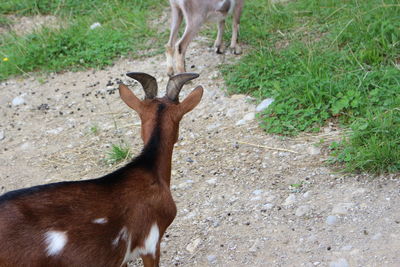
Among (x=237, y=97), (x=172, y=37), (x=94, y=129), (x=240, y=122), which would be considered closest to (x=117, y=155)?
(x=94, y=129)

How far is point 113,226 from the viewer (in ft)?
12.4

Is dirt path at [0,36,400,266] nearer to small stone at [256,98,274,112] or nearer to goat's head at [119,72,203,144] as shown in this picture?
small stone at [256,98,274,112]

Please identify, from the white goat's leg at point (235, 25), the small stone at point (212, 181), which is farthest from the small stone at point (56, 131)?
the white goat's leg at point (235, 25)

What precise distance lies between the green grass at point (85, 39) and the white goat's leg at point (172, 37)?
630 mm

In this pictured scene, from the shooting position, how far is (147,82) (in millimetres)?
4441

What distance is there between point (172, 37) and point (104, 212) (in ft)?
14.3

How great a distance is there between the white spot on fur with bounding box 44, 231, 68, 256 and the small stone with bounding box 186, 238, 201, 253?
54.7 inches

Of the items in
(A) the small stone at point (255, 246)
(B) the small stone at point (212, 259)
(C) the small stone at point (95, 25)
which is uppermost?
(A) the small stone at point (255, 246)

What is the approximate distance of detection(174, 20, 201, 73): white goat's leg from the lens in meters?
7.55

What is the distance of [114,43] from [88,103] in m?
1.37

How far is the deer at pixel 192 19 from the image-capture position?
24.8 feet

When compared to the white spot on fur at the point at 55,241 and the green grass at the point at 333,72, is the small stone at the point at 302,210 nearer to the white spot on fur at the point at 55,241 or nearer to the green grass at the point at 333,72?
the green grass at the point at 333,72

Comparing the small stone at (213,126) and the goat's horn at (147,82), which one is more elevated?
the goat's horn at (147,82)

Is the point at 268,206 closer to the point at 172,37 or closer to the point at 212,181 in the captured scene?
the point at 212,181
